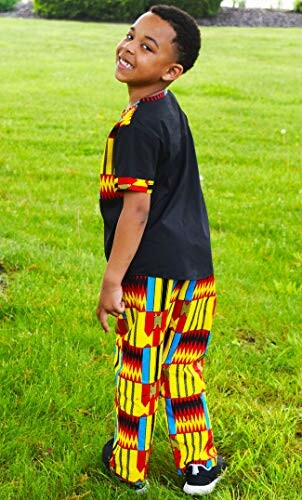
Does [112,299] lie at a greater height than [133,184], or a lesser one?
lesser

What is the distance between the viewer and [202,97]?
1341 centimetres

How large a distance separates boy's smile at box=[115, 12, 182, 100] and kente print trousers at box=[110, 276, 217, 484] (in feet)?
2.15

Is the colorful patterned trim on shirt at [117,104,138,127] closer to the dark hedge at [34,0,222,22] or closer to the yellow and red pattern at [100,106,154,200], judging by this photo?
the yellow and red pattern at [100,106,154,200]

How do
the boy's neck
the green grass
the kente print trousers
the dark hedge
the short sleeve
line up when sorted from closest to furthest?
the short sleeve, the boy's neck, the kente print trousers, the green grass, the dark hedge

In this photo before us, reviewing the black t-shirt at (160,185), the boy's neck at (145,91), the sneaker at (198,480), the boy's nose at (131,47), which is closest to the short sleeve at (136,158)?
the black t-shirt at (160,185)

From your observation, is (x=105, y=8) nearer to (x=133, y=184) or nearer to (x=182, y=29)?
(x=182, y=29)

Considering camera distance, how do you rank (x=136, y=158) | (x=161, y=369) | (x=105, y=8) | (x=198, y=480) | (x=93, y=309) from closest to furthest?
(x=136, y=158) < (x=161, y=369) < (x=198, y=480) < (x=93, y=309) < (x=105, y=8)

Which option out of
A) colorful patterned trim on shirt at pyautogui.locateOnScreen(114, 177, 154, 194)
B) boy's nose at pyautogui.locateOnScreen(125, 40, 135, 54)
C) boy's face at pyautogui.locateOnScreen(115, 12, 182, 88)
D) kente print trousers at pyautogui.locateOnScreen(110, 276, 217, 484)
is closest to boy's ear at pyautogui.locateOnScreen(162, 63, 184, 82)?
boy's face at pyautogui.locateOnScreen(115, 12, 182, 88)

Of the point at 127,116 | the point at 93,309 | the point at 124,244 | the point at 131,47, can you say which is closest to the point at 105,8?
the point at 93,309

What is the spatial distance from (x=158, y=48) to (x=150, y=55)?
3 centimetres

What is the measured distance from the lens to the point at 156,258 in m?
2.33

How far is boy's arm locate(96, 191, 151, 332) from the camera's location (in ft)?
7.23

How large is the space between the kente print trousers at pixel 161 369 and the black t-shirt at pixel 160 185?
3.0 inches

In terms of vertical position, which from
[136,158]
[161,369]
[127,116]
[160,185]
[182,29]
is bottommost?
[161,369]
